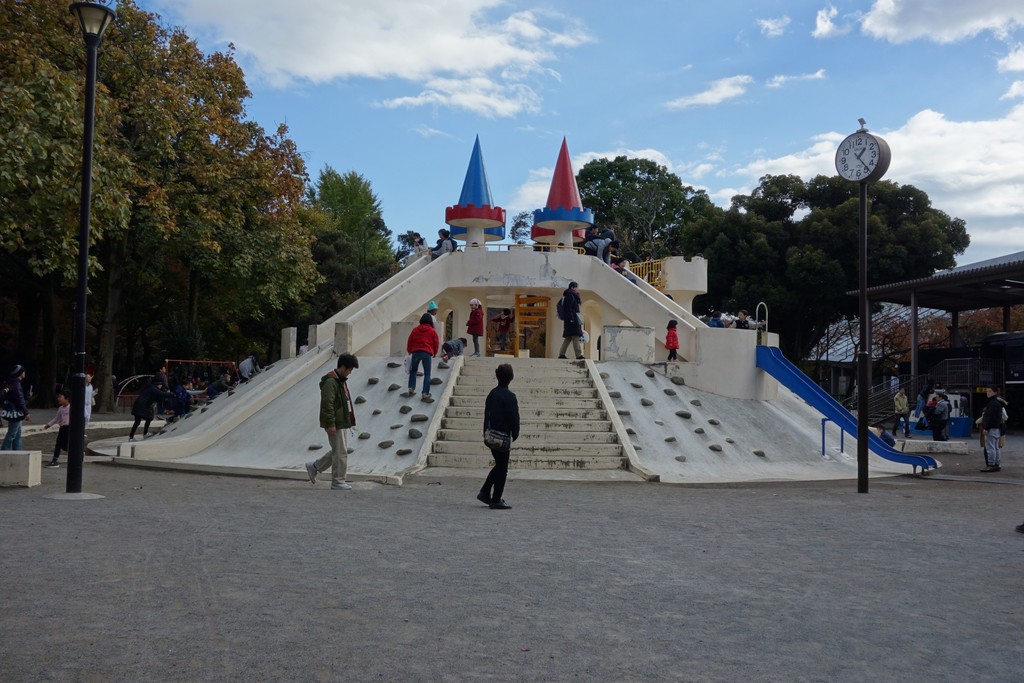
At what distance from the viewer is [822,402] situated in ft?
61.4

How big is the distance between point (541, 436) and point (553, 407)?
4.12ft

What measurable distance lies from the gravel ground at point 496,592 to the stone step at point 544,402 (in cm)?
622

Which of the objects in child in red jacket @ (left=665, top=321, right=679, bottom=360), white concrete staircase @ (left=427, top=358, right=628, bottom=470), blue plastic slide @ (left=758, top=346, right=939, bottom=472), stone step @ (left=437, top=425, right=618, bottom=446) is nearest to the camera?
white concrete staircase @ (left=427, top=358, right=628, bottom=470)

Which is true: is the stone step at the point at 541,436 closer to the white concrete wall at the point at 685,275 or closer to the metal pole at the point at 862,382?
the metal pole at the point at 862,382

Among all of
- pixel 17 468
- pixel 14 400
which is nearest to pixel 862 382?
pixel 17 468

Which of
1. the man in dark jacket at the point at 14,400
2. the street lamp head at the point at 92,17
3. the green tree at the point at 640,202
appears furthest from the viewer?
the green tree at the point at 640,202

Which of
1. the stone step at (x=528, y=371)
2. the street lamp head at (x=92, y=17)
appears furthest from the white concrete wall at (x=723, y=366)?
the street lamp head at (x=92, y=17)

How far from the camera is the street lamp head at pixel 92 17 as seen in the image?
34.7 feet

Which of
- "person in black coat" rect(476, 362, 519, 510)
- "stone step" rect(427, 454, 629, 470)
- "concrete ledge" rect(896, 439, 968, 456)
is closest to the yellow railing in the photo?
"concrete ledge" rect(896, 439, 968, 456)

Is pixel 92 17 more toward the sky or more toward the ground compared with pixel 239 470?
more toward the sky

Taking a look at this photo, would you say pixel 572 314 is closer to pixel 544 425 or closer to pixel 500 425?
pixel 544 425

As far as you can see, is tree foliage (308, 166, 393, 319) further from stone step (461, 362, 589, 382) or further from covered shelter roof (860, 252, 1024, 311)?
covered shelter roof (860, 252, 1024, 311)

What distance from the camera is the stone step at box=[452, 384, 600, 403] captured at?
17781mm

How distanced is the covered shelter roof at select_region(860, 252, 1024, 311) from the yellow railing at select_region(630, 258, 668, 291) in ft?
28.4
